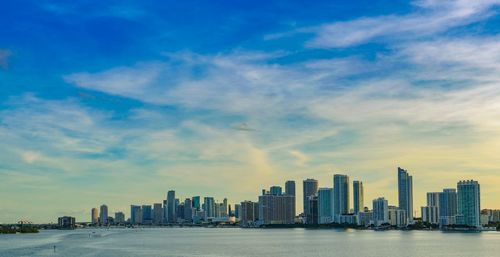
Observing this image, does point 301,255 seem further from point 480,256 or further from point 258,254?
point 480,256

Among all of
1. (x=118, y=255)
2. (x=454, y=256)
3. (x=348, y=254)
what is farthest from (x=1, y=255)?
(x=454, y=256)

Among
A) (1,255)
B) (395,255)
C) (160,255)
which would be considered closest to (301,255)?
(395,255)

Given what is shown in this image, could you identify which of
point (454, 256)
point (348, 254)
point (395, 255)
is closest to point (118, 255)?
point (348, 254)

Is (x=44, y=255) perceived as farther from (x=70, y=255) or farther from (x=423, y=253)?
(x=423, y=253)

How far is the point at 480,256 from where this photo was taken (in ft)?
411

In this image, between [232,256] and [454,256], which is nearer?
[232,256]

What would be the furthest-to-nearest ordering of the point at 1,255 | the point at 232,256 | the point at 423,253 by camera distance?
the point at 423,253 < the point at 1,255 < the point at 232,256

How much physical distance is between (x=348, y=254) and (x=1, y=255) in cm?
6462

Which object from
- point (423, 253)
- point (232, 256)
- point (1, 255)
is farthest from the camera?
point (423, 253)

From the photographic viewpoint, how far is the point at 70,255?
125 m

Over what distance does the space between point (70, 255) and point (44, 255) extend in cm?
487

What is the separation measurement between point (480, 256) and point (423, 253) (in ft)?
37.0

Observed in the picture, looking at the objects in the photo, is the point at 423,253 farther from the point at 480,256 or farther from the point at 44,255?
the point at 44,255

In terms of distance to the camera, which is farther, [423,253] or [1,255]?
[423,253]
